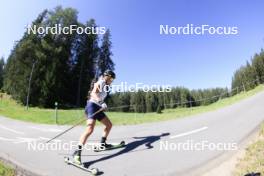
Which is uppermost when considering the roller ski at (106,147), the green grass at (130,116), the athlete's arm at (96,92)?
the athlete's arm at (96,92)

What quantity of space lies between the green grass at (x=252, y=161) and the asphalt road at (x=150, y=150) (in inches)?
21.6

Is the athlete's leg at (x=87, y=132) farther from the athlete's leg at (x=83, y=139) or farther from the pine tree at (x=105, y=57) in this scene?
the pine tree at (x=105, y=57)

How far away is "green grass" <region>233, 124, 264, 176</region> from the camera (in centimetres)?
614

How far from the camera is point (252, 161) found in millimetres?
6594

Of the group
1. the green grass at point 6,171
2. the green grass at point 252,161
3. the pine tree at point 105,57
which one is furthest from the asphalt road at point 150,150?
the pine tree at point 105,57

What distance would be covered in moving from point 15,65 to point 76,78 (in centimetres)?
1279

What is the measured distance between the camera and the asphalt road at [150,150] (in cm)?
712

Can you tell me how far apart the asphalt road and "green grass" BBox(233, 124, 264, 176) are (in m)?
0.55

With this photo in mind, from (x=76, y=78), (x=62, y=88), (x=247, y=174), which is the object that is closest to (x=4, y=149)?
(x=247, y=174)

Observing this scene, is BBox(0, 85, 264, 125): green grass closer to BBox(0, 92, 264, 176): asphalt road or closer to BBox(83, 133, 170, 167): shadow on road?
BBox(0, 92, 264, 176): asphalt road

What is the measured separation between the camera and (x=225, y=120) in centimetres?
1207

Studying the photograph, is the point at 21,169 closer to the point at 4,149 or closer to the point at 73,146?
the point at 73,146

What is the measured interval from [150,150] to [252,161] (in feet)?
9.32

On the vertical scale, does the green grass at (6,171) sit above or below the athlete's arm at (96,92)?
below
